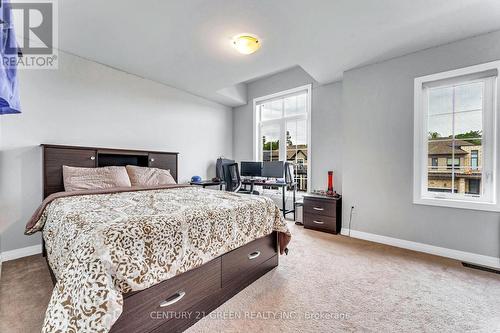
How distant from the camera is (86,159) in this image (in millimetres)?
2936

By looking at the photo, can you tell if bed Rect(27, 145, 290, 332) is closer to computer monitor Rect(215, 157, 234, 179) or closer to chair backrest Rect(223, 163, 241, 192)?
chair backrest Rect(223, 163, 241, 192)

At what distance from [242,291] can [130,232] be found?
1.13 meters

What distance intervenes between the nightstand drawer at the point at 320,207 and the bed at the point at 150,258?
144cm

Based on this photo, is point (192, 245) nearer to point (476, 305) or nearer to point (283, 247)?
point (283, 247)

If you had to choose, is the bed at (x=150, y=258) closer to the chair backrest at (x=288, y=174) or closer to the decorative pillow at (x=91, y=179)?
the decorative pillow at (x=91, y=179)

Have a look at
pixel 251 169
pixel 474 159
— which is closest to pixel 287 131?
pixel 251 169

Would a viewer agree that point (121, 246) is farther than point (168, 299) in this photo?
No

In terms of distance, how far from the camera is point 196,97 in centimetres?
464

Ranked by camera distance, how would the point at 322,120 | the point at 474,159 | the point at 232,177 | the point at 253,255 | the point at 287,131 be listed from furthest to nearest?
the point at 287,131
the point at 232,177
the point at 322,120
the point at 474,159
the point at 253,255

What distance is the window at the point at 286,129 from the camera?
14.6ft

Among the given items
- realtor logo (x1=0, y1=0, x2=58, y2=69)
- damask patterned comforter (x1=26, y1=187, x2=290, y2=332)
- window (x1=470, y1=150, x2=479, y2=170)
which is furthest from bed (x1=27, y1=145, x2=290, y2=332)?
window (x1=470, y1=150, x2=479, y2=170)

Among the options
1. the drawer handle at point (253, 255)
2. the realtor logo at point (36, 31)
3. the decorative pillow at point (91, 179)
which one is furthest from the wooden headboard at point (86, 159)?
the drawer handle at point (253, 255)

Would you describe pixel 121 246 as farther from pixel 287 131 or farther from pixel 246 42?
pixel 287 131

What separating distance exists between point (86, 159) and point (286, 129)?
11.8ft
